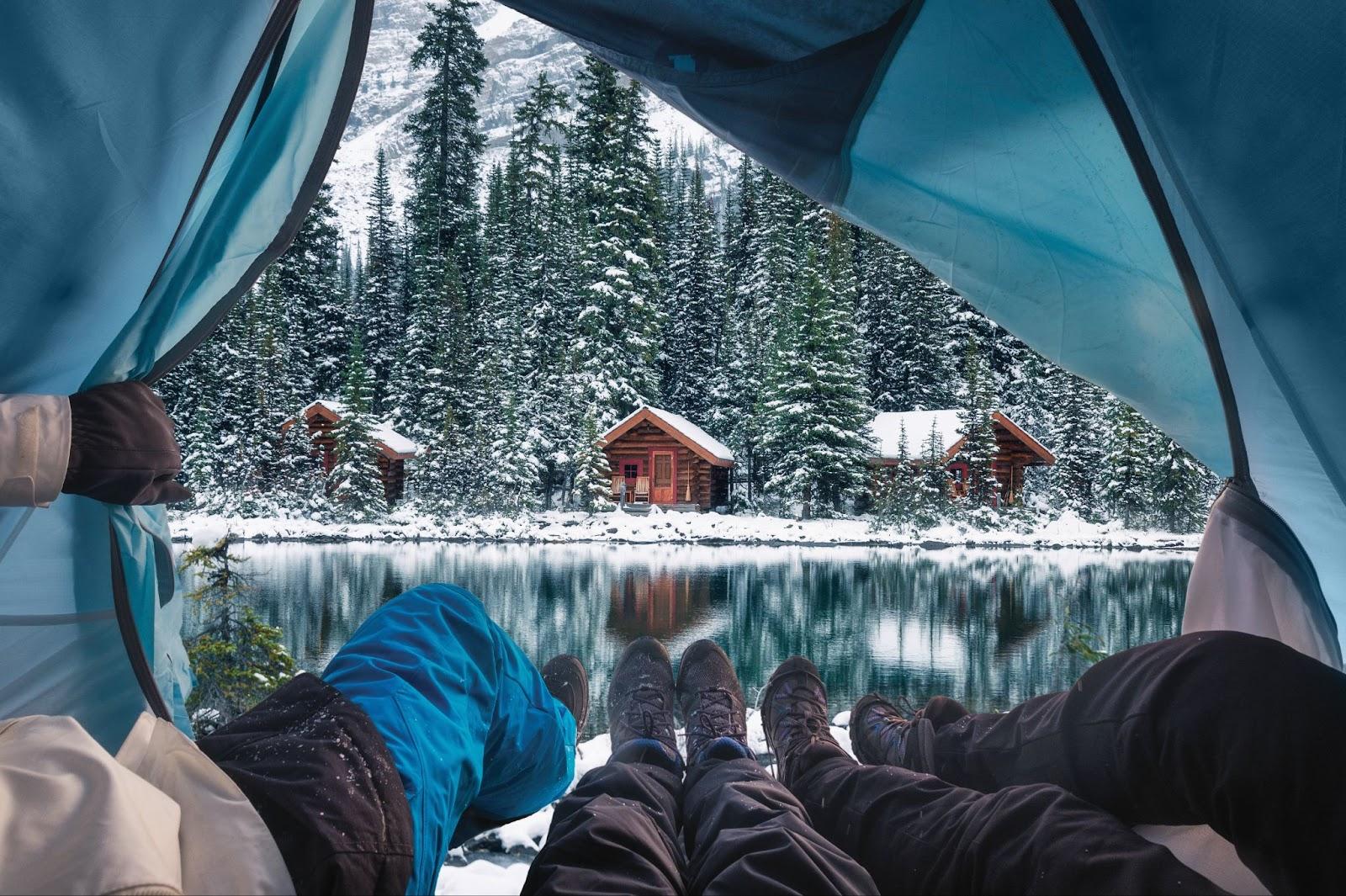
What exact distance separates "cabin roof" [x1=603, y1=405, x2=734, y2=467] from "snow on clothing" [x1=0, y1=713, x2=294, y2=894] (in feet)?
44.6

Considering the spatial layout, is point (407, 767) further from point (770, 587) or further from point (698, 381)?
point (698, 381)

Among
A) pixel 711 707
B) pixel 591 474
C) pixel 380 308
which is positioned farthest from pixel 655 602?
pixel 380 308

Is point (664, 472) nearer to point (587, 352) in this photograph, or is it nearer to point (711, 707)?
point (587, 352)

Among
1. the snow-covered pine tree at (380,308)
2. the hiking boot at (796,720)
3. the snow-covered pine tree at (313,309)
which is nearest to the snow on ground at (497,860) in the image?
the hiking boot at (796,720)

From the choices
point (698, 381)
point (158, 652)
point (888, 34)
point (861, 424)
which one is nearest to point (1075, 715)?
point (888, 34)

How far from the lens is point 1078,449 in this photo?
1534 centimetres

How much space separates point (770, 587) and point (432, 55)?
1839cm

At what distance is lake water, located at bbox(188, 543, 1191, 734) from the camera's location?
Answer: 507cm

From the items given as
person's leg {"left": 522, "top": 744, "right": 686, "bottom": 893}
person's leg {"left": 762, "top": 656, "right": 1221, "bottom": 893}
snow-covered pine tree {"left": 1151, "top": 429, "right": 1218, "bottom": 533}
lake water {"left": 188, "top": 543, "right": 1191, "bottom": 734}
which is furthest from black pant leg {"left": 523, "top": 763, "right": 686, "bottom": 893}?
snow-covered pine tree {"left": 1151, "top": 429, "right": 1218, "bottom": 533}

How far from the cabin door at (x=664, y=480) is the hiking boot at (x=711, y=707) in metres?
12.7

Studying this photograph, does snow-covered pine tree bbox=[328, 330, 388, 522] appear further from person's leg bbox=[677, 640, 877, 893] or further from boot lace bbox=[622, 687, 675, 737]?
person's leg bbox=[677, 640, 877, 893]

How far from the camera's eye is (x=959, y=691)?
456cm

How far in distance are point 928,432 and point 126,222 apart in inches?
611

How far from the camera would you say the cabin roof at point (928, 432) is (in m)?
14.8
